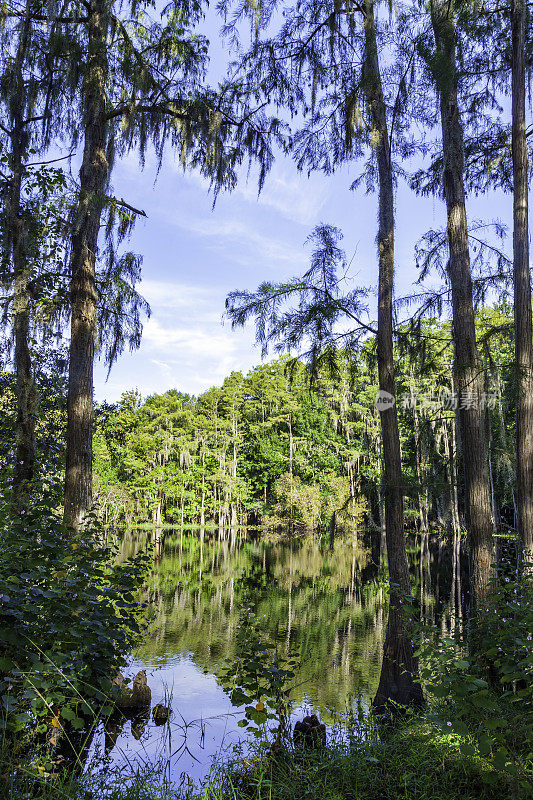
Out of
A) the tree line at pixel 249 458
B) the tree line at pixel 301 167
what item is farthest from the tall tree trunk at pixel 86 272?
the tree line at pixel 249 458

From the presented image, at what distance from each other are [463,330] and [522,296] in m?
0.81

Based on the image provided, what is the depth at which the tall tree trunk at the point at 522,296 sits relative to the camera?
551cm

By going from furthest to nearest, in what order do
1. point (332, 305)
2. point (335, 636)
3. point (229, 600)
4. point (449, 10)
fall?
1. point (229, 600)
2. point (335, 636)
3. point (332, 305)
4. point (449, 10)

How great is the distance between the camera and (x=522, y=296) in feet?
19.0

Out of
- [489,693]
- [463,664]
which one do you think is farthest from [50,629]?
[489,693]

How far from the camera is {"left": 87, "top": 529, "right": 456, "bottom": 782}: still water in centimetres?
520

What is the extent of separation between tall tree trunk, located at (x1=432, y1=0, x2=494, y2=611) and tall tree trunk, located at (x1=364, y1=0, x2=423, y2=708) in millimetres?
756

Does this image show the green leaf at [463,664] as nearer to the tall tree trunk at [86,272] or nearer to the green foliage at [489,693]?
the green foliage at [489,693]

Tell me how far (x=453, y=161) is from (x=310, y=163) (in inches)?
86.8

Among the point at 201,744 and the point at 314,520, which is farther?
the point at 314,520

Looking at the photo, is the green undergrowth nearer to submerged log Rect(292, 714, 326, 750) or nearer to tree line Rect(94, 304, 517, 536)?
submerged log Rect(292, 714, 326, 750)

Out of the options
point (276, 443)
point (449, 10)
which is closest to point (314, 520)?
point (276, 443)

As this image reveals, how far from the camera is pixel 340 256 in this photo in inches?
264

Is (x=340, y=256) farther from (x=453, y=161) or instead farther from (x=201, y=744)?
(x=201, y=744)
